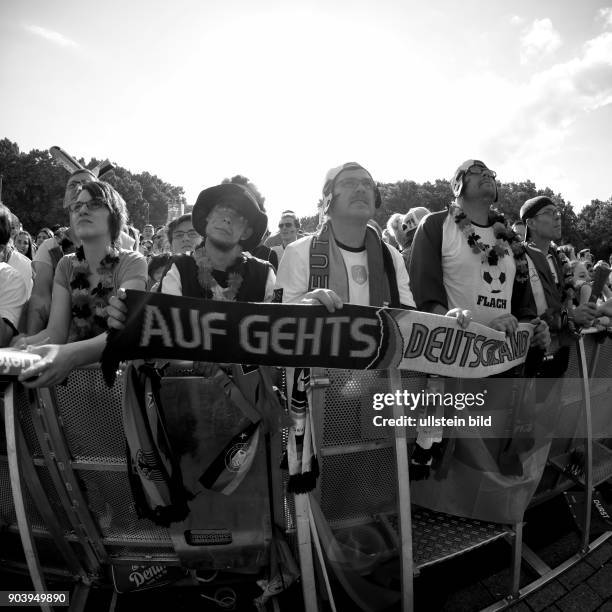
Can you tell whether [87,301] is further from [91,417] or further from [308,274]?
[308,274]

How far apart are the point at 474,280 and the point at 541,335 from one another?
1.87 feet

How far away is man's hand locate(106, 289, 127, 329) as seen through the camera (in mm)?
1708

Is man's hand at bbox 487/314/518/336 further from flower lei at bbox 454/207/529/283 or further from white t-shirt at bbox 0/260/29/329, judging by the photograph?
white t-shirt at bbox 0/260/29/329

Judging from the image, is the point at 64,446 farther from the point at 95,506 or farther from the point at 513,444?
the point at 513,444

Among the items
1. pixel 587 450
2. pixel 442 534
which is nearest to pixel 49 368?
pixel 442 534

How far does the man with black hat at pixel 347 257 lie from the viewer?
2.36 m

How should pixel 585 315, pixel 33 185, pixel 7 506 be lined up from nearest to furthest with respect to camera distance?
pixel 7 506, pixel 585 315, pixel 33 185

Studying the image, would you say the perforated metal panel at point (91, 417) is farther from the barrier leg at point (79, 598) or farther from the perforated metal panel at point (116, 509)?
the barrier leg at point (79, 598)

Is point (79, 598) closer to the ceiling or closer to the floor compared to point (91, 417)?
closer to the floor

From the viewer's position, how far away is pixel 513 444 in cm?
250

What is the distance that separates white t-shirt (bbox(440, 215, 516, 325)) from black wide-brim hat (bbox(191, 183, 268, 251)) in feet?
4.07

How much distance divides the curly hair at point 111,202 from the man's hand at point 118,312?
3.41 ft

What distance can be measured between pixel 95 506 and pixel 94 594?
2.64 feet

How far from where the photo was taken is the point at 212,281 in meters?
2.23
